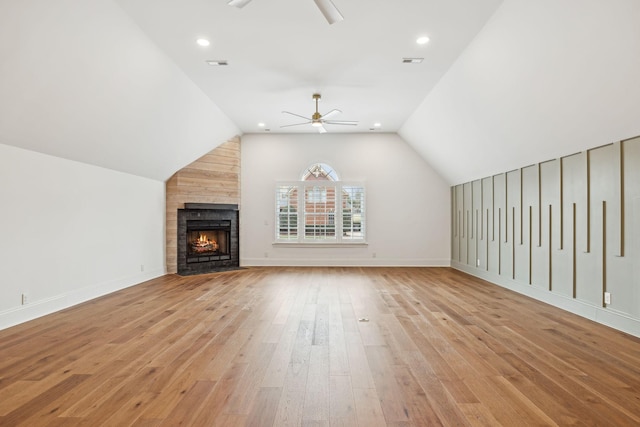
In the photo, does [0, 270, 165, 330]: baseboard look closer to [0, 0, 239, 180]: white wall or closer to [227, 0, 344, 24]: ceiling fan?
[0, 0, 239, 180]: white wall

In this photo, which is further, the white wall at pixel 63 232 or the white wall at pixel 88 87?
the white wall at pixel 63 232

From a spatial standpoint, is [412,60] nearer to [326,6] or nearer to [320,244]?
[326,6]

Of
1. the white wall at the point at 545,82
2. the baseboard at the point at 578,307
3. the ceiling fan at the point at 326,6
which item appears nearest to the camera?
the ceiling fan at the point at 326,6

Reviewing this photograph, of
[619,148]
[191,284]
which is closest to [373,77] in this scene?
[619,148]

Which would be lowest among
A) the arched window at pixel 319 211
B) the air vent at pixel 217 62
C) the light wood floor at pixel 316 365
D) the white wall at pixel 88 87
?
the light wood floor at pixel 316 365

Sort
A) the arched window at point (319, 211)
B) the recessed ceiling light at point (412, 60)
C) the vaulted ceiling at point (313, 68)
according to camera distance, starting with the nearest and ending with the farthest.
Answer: the vaulted ceiling at point (313, 68) < the recessed ceiling light at point (412, 60) < the arched window at point (319, 211)

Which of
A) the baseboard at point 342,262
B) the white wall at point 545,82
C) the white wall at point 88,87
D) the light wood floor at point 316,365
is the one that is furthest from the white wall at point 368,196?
the light wood floor at point 316,365

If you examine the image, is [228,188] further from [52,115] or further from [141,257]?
[52,115]

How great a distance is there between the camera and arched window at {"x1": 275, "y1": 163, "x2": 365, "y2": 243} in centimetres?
955

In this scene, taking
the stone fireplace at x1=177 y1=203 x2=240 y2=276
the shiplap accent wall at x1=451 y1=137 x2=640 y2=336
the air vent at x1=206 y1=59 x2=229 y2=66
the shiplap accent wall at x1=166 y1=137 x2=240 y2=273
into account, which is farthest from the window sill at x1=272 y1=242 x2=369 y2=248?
the air vent at x1=206 y1=59 x2=229 y2=66

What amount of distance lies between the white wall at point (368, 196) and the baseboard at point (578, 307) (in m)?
2.59

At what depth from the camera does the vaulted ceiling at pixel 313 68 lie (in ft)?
11.3

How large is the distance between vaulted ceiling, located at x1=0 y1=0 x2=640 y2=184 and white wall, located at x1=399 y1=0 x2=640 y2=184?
2 centimetres

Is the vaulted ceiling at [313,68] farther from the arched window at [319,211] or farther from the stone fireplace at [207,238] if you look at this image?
the arched window at [319,211]
